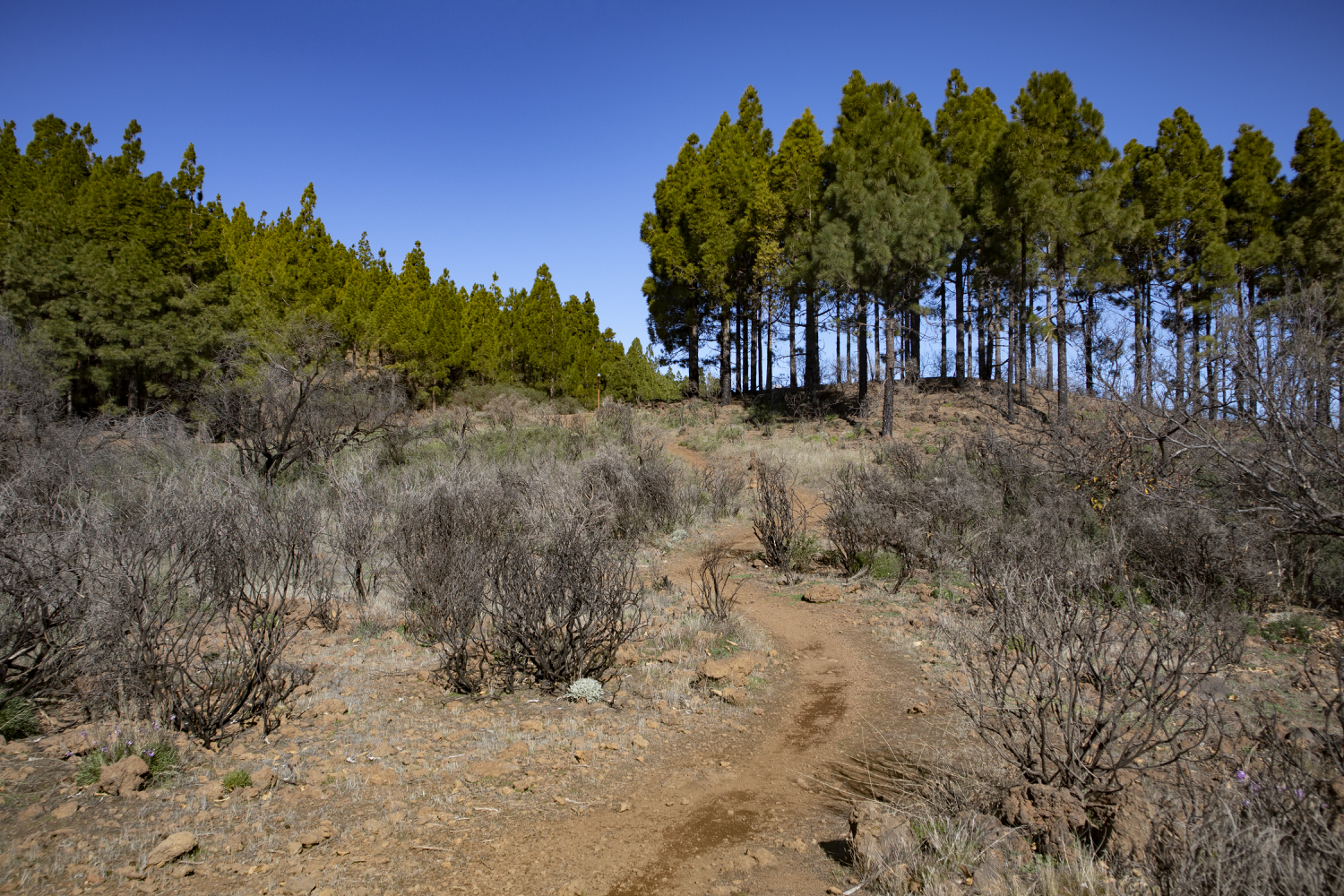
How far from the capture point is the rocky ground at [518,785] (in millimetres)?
3328

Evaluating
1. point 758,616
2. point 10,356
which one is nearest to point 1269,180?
point 758,616

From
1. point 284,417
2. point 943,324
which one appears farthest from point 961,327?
point 284,417

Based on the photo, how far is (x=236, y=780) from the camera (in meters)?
4.05

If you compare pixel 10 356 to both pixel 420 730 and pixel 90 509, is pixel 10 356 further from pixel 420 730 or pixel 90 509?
pixel 420 730

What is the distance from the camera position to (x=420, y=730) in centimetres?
503

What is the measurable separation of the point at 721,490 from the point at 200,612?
9589 millimetres

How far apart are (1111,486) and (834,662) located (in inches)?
220

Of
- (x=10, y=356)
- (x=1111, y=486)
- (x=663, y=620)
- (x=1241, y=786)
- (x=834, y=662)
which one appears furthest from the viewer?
(x=10, y=356)

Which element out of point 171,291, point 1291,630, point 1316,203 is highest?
point 1316,203

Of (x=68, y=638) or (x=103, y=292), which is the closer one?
(x=68, y=638)

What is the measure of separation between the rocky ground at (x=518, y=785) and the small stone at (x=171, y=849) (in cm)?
1

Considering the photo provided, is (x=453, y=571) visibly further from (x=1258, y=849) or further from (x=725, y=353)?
(x=725, y=353)

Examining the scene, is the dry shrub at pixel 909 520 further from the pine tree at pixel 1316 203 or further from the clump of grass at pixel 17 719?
the pine tree at pixel 1316 203

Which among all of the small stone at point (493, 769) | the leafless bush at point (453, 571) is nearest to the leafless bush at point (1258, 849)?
the small stone at point (493, 769)
